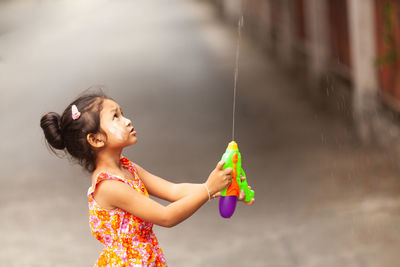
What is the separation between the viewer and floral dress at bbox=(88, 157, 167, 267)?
223cm

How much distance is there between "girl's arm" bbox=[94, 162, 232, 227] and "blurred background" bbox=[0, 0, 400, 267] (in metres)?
0.42

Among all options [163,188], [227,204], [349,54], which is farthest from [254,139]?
[227,204]

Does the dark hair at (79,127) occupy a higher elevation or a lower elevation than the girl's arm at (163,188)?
higher

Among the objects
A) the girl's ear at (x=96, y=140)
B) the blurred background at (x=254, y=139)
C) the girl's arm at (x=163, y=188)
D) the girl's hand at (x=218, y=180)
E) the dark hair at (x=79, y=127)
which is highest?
the blurred background at (x=254, y=139)

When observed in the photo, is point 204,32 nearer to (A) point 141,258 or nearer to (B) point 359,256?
(B) point 359,256

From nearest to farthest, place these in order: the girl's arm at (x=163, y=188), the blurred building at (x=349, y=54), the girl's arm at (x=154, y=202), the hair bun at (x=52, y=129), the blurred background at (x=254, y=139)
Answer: the girl's arm at (x=154, y=202) < the hair bun at (x=52, y=129) < the girl's arm at (x=163, y=188) < the blurred background at (x=254, y=139) < the blurred building at (x=349, y=54)

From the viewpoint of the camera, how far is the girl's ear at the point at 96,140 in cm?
221

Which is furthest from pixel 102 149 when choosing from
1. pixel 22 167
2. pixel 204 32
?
pixel 204 32

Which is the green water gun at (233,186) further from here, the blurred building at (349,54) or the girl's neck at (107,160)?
the blurred building at (349,54)

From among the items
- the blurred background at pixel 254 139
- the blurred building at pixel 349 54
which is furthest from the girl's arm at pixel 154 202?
the blurred building at pixel 349 54

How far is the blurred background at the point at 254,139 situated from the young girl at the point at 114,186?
0.35 meters

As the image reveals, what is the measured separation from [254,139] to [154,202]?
5.10 metres

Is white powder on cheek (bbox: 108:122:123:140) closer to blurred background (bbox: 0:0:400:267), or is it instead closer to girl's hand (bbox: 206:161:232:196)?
girl's hand (bbox: 206:161:232:196)

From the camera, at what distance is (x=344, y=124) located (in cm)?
747
